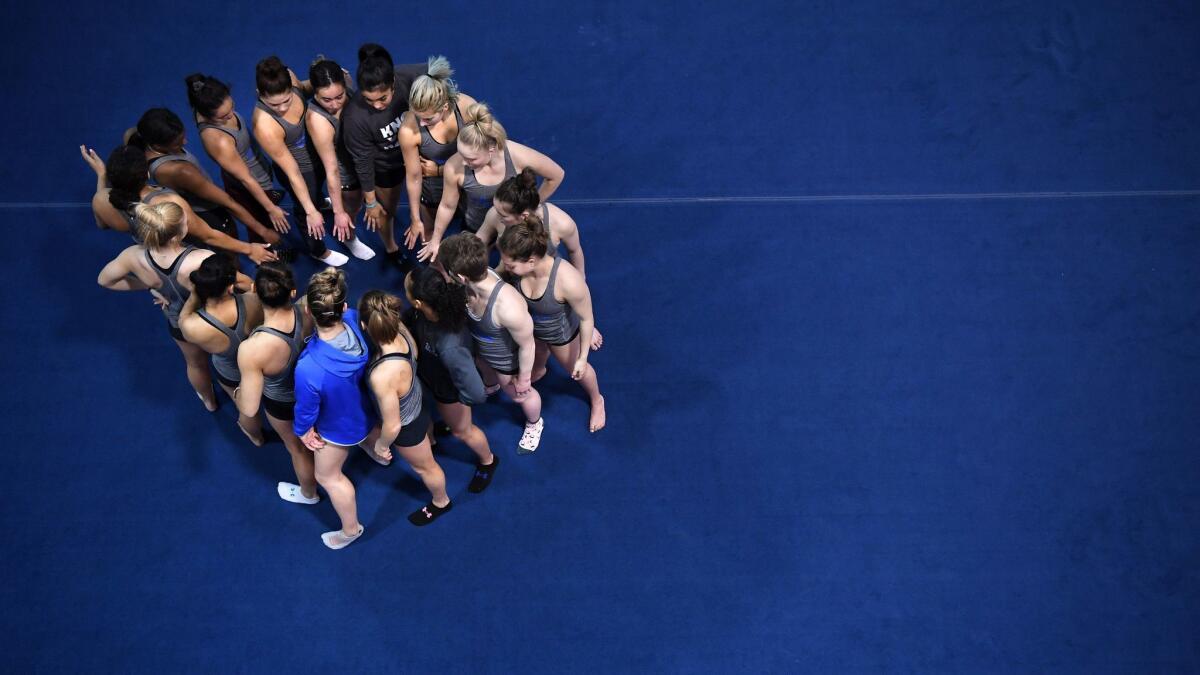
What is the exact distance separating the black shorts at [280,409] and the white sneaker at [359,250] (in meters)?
1.52

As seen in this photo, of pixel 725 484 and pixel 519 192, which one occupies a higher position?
pixel 519 192

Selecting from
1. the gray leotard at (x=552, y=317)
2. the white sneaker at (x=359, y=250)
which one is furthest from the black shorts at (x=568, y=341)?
the white sneaker at (x=359, y=250)

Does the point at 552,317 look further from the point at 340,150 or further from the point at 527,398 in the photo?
the point at 340,150

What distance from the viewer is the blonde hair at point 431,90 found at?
160 inches

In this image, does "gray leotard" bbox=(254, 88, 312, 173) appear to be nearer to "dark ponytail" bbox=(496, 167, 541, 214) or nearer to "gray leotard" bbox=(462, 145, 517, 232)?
"gray leotard" bbox=(462, 145, 517, 232)

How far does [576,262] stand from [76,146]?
3.47m

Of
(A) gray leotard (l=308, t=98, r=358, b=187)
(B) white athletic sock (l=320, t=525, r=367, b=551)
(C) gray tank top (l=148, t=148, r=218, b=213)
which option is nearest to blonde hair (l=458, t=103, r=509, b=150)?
(A) gray leotard (l=308, t=98, r=358, b=187)

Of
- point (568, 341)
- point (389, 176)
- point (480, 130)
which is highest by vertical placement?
point (480, 130)

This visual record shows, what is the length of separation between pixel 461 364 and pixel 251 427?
1360 mm

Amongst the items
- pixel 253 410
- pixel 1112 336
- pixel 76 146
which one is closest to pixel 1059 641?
pixel 1112 336

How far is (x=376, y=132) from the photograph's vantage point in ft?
14.6

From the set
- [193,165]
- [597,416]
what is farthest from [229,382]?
[597,416]

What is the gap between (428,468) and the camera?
413 cm

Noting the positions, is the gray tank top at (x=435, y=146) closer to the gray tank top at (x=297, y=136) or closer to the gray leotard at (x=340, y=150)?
the gray leotard at (x=340, y=150)
